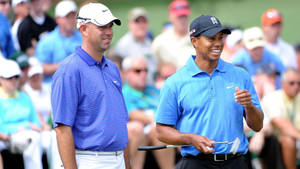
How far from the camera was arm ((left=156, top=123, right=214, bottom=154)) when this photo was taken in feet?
14.6

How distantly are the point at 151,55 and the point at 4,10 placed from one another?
253 cm

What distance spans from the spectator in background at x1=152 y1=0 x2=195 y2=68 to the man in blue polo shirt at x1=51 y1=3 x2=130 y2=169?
16.1ft

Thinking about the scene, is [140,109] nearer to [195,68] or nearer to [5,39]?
[5,39]

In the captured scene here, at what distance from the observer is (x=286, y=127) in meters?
8.20

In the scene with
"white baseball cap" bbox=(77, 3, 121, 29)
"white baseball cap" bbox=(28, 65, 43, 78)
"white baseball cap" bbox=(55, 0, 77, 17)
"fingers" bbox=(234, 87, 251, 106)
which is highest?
"white baseball cap" bbox=(55, 0, 77, 17)

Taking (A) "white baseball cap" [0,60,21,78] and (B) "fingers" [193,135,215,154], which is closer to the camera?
(B) "fingers" [193,135,215,154]

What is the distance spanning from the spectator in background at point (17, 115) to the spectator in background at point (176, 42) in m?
3.00

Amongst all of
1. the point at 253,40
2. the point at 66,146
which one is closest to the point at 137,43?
the point at 253,40

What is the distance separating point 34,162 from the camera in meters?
6.91

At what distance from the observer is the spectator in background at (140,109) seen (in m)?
7.45

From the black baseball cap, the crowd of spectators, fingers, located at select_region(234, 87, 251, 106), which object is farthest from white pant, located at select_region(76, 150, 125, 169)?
the crowd of spectators

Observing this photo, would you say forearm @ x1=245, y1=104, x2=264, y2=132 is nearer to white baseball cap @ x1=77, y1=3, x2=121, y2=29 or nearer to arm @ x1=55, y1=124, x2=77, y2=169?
white baseball cap @ x1=77, y1=3, x2=121, y2=29

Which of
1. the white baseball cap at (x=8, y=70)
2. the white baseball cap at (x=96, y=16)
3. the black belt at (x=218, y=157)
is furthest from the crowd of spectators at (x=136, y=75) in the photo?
the white baseball cap at (x=96, y=16)

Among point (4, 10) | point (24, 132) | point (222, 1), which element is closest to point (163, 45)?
point (4, 10)
